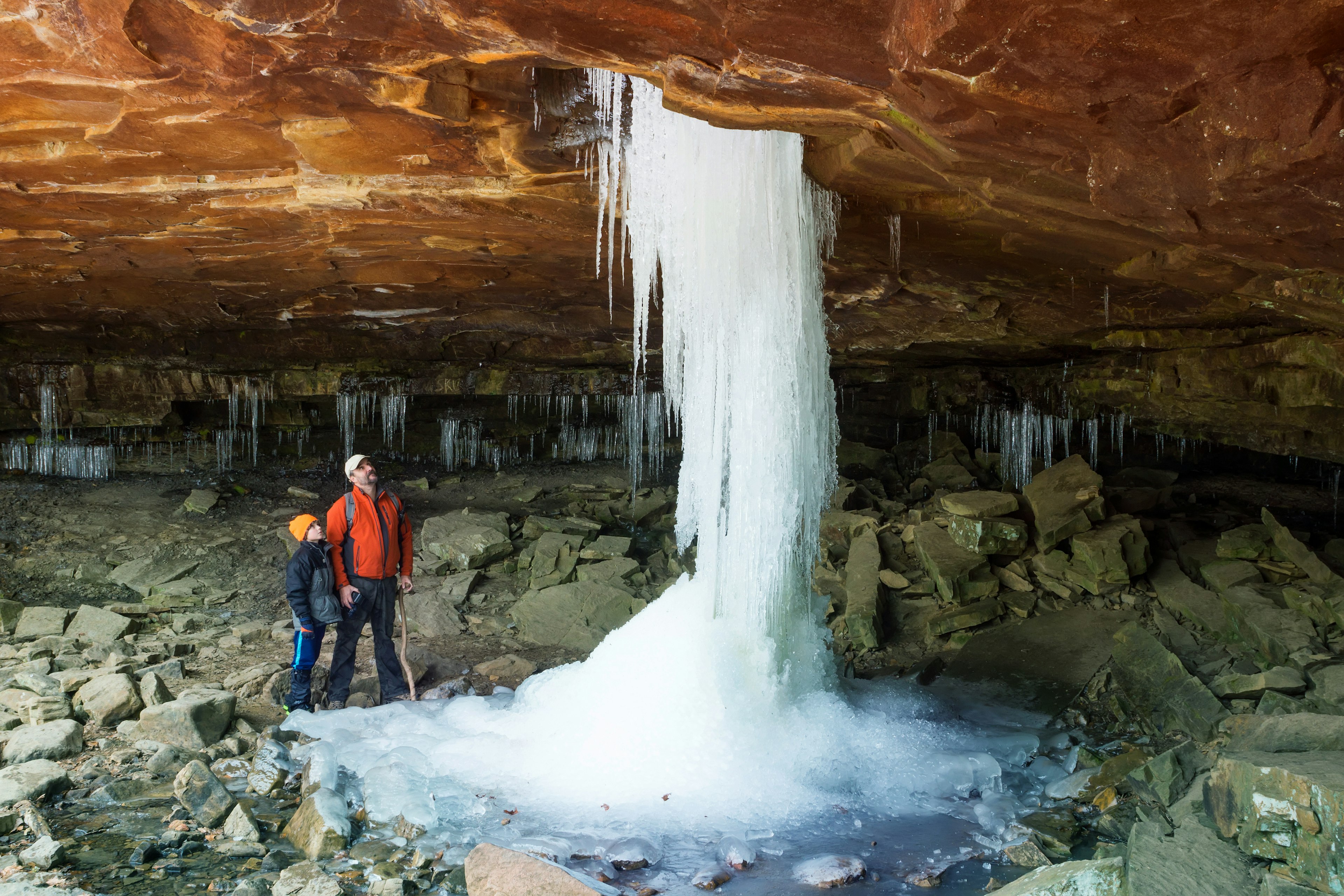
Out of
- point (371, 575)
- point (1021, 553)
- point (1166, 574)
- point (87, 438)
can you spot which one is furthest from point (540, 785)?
point (87, 438)

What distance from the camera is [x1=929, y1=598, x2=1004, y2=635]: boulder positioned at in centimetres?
898

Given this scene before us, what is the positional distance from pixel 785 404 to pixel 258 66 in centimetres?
375

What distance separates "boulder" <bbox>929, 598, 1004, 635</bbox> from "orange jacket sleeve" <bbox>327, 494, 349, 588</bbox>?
19.8 ft

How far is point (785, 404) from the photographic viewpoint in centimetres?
589

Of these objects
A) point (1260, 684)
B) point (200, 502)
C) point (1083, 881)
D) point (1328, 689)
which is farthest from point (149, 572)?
point (1328, 689)

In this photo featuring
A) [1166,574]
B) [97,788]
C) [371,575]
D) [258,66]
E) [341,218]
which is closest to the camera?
[258,66]

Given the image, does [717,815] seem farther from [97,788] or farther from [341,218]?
[341,218]

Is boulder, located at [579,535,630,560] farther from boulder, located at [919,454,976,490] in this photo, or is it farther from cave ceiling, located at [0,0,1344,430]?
boulder, located at [919,454,976,490]

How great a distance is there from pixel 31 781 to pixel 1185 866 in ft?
20.2

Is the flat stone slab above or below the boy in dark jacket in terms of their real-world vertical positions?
below

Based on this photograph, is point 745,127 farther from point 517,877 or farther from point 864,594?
point 864,594

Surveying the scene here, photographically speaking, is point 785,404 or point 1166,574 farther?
point 1166,574

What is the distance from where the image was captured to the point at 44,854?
4223mm

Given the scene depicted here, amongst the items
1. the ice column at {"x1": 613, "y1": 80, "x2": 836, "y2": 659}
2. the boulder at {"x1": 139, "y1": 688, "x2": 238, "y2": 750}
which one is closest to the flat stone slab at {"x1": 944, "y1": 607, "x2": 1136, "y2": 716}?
the ice column at {"x1": 613, "y1": 80, "x2": 836, "y2": 659}
